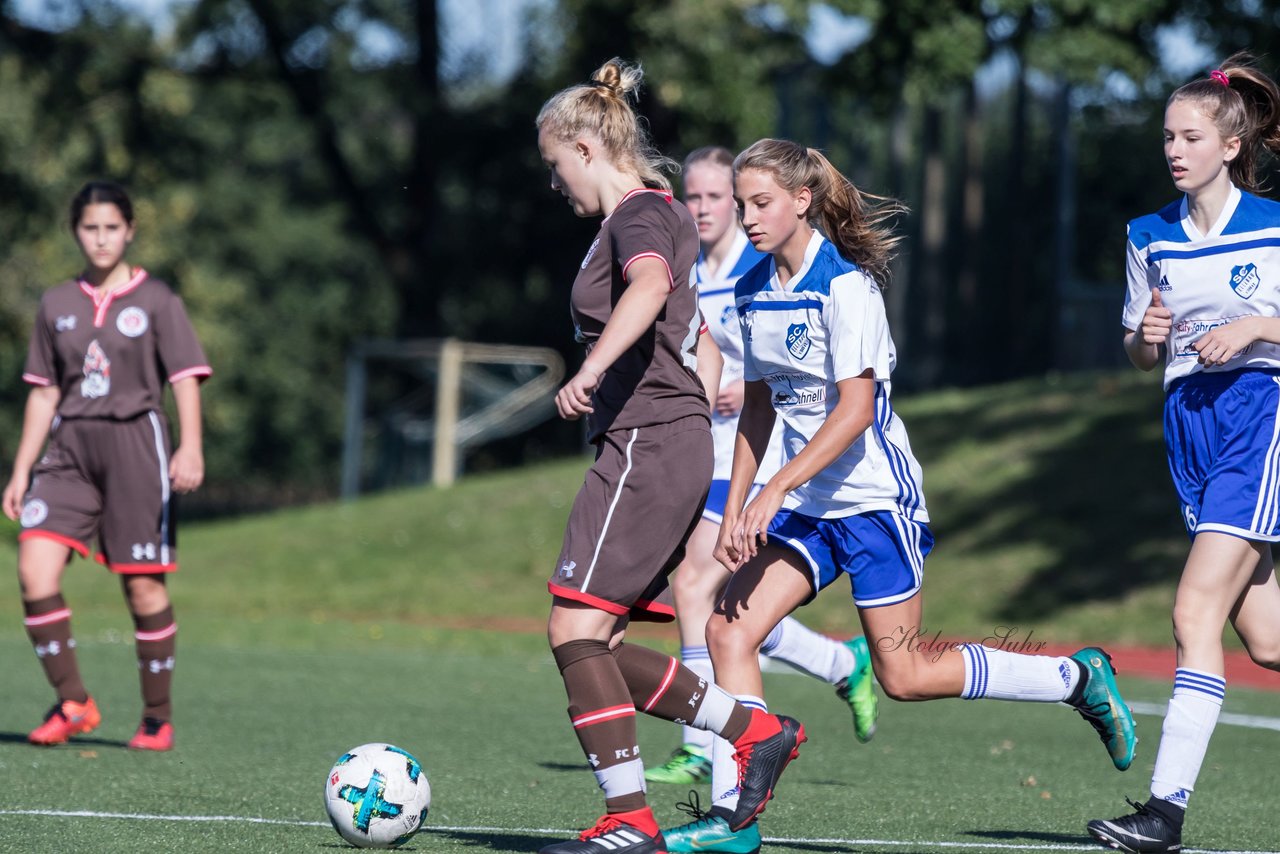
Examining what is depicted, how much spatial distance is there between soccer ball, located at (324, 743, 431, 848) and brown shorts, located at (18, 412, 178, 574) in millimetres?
2503

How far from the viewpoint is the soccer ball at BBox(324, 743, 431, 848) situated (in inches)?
189

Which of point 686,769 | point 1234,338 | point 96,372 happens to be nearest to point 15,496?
point 96,372

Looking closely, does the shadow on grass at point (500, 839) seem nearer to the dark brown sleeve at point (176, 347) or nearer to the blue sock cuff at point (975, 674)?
the blue sock cuff at point (975, 674)

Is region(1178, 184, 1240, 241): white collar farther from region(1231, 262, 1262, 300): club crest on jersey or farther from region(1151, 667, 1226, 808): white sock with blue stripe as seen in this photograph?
region(1151, 667, 1226, 808): white sock with blue stripe

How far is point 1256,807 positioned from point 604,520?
303cm

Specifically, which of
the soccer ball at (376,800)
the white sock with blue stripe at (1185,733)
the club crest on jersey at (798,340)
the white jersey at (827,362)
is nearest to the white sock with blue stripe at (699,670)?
the white jersey at (827,362)

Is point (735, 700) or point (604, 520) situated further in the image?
point (735, 700)

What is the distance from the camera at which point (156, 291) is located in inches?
286

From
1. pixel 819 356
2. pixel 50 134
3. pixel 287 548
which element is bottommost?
pixel 287 548

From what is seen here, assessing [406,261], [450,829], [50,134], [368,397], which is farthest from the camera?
[368,397]

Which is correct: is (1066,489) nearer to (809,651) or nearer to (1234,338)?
(809,651)

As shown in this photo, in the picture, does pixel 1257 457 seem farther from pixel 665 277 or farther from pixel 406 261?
pixel 406 261

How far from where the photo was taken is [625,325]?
441cm

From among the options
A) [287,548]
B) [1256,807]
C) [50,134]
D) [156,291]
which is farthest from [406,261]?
[1256,807]
